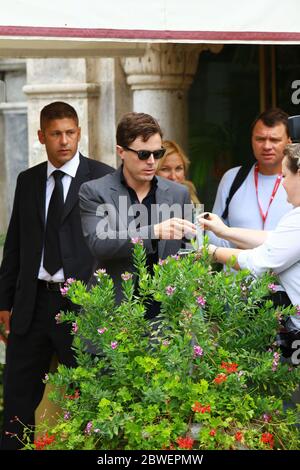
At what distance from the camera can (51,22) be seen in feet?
17.2

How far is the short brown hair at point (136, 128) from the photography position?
17.8 ft

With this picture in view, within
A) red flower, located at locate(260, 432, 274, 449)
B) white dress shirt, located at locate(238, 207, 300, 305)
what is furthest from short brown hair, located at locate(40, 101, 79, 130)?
red flower, located at locate(260, 432, 274, 449)

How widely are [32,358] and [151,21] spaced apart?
204cm

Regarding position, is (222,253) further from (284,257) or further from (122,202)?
(122,202)

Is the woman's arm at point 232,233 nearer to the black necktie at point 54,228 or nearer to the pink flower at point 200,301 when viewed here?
the pink flower at point 200,301

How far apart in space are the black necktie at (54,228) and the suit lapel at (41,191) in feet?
0.12

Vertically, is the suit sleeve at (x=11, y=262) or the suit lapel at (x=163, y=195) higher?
the suit lapel at (x=163, y=195)

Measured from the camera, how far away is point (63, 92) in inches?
367

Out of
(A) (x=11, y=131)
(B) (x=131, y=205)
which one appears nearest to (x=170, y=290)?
(B) (x=131, y=205)

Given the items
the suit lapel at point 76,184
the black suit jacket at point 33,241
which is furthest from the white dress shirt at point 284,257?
the suit lapel at point 76,184

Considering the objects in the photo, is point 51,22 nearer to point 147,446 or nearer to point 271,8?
point 271,8

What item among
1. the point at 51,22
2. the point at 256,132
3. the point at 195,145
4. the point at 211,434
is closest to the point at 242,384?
the point at 211,434

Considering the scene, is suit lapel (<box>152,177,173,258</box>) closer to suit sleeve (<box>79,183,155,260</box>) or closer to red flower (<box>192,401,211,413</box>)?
suit sleeve (<box>79,183,155,260</box>)

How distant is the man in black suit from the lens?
20.6ft
